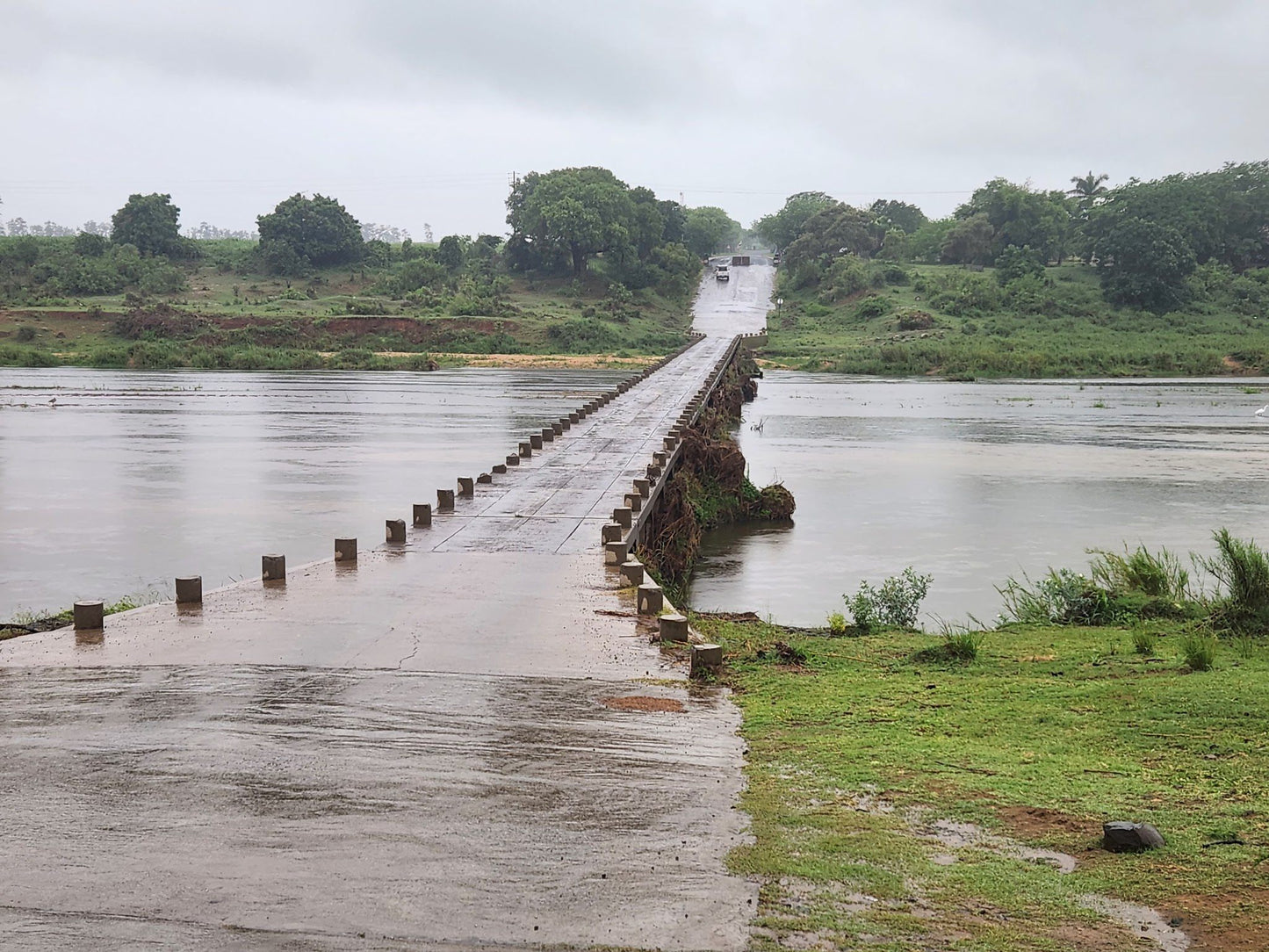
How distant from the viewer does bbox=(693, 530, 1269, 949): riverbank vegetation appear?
5.07 m

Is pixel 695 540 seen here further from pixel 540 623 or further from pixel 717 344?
pixel 717 344

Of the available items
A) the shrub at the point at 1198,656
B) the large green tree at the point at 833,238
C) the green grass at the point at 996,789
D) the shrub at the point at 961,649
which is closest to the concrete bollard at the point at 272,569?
the green grass at the point at 996,789

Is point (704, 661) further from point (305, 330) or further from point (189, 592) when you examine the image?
point (305, 330)

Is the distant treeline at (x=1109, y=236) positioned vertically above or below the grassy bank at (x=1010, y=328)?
above

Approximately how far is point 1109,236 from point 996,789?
76.0m

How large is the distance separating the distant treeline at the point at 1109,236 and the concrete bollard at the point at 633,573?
67275 millimetres

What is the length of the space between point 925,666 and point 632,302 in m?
69.1

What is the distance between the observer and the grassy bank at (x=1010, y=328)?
6494 centimetres

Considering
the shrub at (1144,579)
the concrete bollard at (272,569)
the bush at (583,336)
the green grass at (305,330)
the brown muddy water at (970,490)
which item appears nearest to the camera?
the concrete bollard at (272,569)

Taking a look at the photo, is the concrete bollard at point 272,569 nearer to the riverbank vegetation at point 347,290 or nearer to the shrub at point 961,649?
the shrub at point 961,649

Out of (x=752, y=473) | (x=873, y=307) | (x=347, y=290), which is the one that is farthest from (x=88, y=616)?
(x=347, y=290)

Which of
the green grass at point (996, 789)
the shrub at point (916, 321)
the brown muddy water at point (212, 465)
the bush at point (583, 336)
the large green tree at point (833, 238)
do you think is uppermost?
the large green tree at point (833, 238)

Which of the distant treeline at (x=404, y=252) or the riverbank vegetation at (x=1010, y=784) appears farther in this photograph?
the distant treeline at (x=404, y=252)

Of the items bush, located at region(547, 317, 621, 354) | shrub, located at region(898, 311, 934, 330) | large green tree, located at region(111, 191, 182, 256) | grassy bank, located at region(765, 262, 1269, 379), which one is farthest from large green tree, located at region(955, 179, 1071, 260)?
large green tree, located at region(111, 191, 182, 256)
